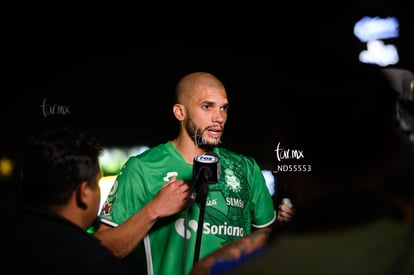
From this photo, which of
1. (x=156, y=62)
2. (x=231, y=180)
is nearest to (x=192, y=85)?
(x=231, y=180)

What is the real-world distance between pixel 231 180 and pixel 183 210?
0.34 m

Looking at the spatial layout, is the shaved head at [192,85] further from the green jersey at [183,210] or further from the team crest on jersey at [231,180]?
the team crest on jersey at [231,180]

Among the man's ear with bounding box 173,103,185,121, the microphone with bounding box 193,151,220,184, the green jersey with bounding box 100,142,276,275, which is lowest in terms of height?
the green jersey with bounding box 100,142,276,275

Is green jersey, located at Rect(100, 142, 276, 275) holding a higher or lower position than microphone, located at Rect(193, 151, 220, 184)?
lower

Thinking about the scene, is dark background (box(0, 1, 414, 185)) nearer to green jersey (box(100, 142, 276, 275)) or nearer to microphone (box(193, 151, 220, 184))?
green jersey (box(100, 142, 276, 275))

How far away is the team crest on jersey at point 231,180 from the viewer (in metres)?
2.38

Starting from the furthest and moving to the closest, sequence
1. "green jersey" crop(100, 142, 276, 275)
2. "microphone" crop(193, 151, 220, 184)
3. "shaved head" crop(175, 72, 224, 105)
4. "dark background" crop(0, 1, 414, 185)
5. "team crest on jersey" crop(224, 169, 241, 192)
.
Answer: "dark background" crop(0, 1, 414, 185)
"shaved head" crop(175, 72, 224, 105)
"team crest on jersey" crop(224, 169, 241, 192)
"green jersey" crop(100, 142, 276, 275)
"microphone" crop(193, 151, 220, 184)

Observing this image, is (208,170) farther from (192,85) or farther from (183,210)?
(192,85)

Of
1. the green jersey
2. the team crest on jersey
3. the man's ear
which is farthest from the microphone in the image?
the man's ear

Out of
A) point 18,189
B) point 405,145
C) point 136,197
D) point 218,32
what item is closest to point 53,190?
point 136,197

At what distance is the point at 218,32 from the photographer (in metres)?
3.67

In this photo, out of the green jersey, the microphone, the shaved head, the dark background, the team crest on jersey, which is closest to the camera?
the microphone

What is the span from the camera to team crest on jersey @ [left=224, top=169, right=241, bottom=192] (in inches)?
93.5

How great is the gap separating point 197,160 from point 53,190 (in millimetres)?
722
